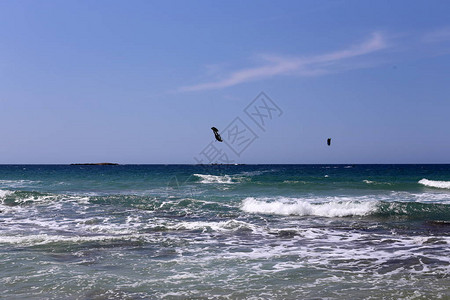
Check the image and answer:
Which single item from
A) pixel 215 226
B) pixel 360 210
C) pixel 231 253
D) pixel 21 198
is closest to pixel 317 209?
pixel 360 210

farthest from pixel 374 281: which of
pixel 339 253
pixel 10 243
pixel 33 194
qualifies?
pixel 33 194

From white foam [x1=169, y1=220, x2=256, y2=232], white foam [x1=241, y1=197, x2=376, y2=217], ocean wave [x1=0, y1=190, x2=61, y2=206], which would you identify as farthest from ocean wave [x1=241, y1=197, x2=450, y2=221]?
ocean wave [x1=0, y1=190, x2=61, y2=206]

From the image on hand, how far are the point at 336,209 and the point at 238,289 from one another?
1096cm

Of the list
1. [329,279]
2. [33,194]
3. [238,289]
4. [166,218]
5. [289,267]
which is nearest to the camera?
[238,289]

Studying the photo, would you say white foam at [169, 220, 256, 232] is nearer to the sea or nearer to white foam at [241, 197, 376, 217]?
the sea

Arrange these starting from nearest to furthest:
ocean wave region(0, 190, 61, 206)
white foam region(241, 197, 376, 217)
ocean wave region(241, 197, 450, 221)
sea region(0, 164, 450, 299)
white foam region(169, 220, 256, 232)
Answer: sea region(0, 164, 450, 299) < white foam region(169, 220, 256, 232) < ocean wave region(241, 197, 450, 221) < white foam region(241, 197, 376, 217) < ocean wave region(0, 190, 61, 206)

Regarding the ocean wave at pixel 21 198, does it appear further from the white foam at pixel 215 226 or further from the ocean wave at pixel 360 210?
the white foam at pixel 215 226

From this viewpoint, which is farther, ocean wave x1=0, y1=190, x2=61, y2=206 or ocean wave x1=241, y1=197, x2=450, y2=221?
ocean wave x1=0, y1=190, x2=61, y2=206

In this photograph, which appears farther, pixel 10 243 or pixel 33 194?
pixel 33 194

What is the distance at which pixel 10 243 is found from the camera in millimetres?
9812

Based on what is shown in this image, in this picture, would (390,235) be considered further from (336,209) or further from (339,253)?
(336,209)

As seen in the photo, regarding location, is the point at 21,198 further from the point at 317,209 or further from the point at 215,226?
the point at 317,209

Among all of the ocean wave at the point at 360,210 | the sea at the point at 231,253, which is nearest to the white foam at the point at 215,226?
the sea at the point at 231,253

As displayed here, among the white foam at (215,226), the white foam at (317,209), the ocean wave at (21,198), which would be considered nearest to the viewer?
the white foam at (215,226)
